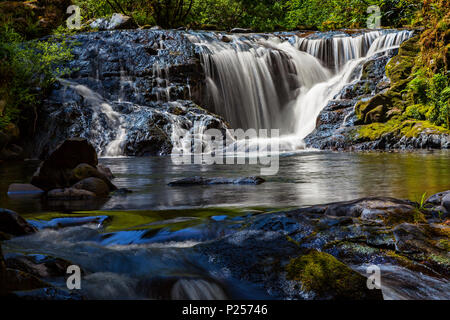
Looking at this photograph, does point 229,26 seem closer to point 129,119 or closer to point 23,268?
point 129,119

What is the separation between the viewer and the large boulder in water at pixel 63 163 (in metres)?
5.74

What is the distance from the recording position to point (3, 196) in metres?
A: 5.64

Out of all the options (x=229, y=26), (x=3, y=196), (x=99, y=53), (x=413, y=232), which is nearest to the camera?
(x=413, y=232)

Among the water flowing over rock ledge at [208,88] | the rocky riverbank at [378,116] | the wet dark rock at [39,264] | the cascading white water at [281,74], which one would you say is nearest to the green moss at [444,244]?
the wet dark rock at [39,264]

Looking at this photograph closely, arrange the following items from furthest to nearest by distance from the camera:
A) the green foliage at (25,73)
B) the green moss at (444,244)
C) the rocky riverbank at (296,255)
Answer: the green foliage at (25,73) → the green moss at (444,244) → the rocky riverbank at (296,255)

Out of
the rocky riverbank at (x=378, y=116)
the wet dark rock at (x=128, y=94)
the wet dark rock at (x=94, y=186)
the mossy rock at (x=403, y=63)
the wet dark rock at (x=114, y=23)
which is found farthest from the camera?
the wet dark rock at (x=114, y=23)

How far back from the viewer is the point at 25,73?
47.0 ft

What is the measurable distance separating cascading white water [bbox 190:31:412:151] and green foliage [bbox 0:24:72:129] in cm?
634

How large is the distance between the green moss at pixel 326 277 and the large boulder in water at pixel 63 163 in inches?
172

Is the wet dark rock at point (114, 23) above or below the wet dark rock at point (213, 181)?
above

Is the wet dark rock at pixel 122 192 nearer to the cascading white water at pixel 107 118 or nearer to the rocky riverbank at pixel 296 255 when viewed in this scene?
the rocky riverbank at pixel 296 255

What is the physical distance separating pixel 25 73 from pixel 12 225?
12.8 m

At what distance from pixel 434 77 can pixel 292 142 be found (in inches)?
206
